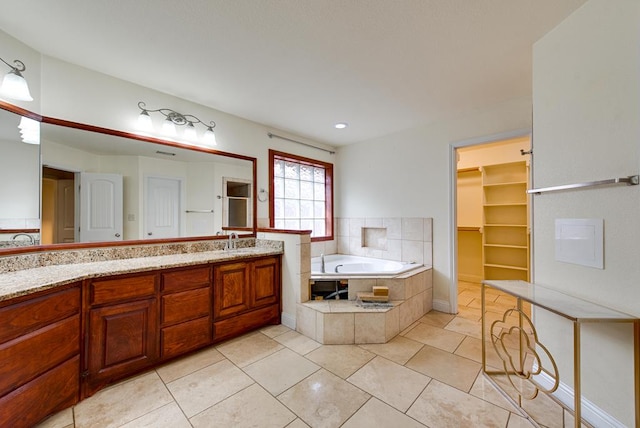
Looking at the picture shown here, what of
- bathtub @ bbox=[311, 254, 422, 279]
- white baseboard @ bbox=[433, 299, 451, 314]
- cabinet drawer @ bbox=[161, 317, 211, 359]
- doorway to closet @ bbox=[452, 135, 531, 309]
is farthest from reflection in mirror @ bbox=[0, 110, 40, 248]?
doorway to closet @ bbox=[452, 135, 531, 309]

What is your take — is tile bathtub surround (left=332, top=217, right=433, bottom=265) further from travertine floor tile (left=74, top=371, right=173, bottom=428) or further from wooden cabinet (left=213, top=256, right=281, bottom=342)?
travertine floor tile (left=74, top=371, right=173, bottom=428)

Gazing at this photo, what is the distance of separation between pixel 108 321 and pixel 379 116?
3.19 metres

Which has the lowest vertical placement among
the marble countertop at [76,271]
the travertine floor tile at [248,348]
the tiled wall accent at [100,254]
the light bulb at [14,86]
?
the travertine floor tile at [248,348]

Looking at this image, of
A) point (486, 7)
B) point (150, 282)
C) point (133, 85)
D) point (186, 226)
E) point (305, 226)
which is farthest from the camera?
point (305, 226)

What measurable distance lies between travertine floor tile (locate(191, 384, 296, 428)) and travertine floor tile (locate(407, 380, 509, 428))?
2.54 feet

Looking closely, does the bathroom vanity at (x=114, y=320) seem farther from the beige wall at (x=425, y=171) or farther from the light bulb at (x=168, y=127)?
the beige wall at (x=425, y=171)

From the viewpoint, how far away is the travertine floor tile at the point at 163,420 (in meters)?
1.39

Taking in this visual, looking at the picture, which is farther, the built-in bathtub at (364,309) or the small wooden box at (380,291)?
the small wooden box at (380,291)

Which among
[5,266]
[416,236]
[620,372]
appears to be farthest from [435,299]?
[5,266]

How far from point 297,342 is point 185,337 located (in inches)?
37.8

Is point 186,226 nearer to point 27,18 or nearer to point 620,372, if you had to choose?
point 27,18

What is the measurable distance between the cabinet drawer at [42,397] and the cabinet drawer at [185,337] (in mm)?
502

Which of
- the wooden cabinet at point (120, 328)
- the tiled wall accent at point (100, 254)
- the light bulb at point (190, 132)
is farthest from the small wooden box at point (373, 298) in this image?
the light bulb at point (190, 132)

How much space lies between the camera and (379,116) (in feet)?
9.95
